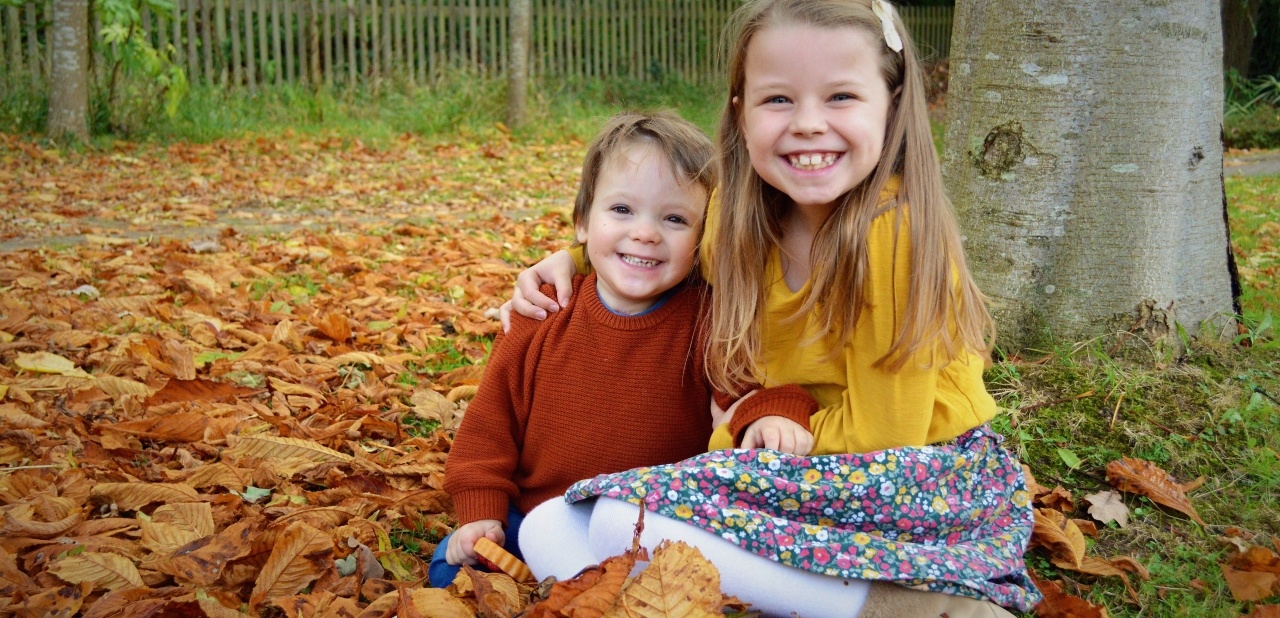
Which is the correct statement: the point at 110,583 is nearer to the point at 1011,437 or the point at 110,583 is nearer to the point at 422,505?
the point at 422,505

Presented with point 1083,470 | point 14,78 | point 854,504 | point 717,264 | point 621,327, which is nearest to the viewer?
point 854,504

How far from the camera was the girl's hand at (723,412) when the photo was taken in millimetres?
2242

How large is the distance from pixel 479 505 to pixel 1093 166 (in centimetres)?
201

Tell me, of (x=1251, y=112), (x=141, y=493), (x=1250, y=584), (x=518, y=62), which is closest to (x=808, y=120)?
(x=1250, y=584)

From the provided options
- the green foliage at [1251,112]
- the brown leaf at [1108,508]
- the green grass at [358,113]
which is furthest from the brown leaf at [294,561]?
the green foliage at [1251,112]

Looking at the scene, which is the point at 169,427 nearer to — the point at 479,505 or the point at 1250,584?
the point at 479,505

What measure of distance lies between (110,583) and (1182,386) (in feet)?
9.25

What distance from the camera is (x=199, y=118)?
1003cm

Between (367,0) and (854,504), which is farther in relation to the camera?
(367,0)

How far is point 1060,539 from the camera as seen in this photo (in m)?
2.37

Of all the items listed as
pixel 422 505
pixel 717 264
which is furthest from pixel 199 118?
pixel 717 264

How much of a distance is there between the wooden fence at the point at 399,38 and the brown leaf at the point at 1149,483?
350 inches

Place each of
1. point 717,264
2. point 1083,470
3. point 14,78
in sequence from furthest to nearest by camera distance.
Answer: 1. point 14,78
2. point 1083,470
3. point 717,264

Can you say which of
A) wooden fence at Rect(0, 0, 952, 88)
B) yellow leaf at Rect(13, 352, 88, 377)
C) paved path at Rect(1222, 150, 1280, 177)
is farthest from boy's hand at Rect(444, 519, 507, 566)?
wooden fence at Rect(0, 0, 952, 88)
